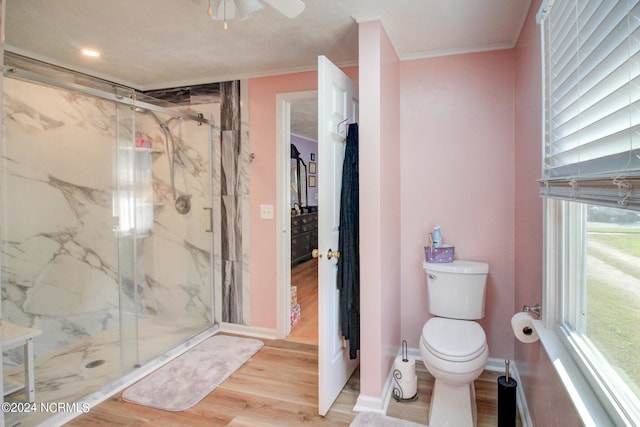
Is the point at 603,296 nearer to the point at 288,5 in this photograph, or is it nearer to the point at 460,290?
the point at 460,290

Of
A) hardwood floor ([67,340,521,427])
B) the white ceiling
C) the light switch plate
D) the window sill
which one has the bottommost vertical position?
hardwood floor ([67,340,521,427])

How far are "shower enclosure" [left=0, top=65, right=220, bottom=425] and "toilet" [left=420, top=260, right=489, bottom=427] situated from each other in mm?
2011

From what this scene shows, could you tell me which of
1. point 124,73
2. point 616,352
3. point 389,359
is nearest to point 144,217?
point 124,73

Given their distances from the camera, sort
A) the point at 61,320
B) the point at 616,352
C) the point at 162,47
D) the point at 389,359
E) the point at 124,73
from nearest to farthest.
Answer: the point at 616,352, the point at 389,359, the point at 162,47, the point at 61,320, the point at 124,73

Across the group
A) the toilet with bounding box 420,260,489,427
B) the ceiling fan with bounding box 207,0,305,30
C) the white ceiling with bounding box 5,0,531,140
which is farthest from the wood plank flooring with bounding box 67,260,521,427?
the white ceiling with bounding box 5,0,531,140

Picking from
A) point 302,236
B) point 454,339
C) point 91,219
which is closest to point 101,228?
point 91,219

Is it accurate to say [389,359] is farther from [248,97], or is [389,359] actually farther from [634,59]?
[248,97]

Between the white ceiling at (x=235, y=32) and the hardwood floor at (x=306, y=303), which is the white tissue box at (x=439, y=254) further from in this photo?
the white ceiling at (x=235, y=32)

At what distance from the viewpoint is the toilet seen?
1.90m

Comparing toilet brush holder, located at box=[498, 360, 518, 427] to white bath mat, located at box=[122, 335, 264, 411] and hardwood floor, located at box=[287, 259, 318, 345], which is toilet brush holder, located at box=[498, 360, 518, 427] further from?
white bath mat, located at box=[122, 335, 264, 411]

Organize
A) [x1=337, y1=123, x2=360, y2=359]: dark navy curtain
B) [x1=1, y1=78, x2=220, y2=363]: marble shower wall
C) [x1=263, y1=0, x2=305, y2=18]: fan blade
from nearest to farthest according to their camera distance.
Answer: [x1=263, y1=0, x2=305, y2=18]: fan blade, [x1=337, y1=123, x2=360, y2=359]: dark navy curtain, [x1=1, y1=78, x2=220, y2=363]: marble shower wall

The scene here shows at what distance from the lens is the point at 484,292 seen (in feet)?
8.00

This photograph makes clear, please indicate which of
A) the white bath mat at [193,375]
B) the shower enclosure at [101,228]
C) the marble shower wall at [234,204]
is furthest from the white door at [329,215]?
the shower enclosure at [101,228]

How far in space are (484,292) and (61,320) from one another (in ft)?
10.5
